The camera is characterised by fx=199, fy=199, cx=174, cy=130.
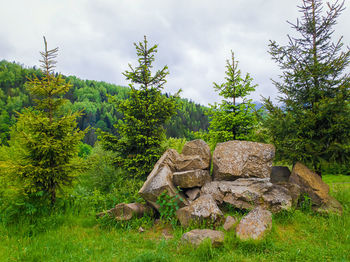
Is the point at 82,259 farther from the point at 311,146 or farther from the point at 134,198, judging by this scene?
the point at 311,146

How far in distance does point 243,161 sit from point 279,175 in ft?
7.21

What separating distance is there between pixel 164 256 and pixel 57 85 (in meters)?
8.13

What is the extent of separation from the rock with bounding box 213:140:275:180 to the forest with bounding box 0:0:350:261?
122cm

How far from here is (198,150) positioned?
941cm

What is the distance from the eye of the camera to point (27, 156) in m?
8.04

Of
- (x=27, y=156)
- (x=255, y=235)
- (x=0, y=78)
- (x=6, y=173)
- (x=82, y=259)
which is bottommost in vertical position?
(x=82, y=259)

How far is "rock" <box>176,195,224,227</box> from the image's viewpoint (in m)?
6.34

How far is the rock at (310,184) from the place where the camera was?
7.55 metres

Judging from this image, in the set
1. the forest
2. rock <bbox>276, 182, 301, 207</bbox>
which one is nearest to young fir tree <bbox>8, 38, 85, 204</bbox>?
the forest

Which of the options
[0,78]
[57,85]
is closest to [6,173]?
[57,85]

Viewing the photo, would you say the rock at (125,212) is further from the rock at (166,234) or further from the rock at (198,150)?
the rock at (198,150)

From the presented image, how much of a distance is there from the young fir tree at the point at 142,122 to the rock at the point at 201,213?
14.3ft

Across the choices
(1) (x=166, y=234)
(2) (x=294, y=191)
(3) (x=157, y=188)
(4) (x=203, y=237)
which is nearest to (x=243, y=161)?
(2) (x=294, y=191)

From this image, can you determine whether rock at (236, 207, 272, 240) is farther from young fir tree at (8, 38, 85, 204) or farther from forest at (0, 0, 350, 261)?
young fir tree at (8, 38, 85, 204)
